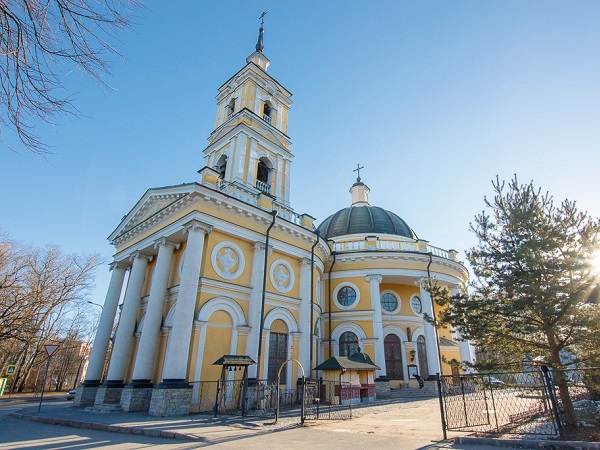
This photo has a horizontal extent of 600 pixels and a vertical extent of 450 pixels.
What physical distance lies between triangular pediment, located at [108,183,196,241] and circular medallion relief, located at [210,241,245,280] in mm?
2705

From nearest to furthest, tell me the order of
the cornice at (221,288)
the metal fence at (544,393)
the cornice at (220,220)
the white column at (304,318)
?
1. the metal fence at (544,393)
2. the cornice at (221,288)
3. the cornice at (220,220)
4. the white column at (304,318)

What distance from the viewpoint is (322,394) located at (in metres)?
15.1

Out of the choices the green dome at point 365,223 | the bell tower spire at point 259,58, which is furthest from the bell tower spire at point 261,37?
the green dome at point 365,223

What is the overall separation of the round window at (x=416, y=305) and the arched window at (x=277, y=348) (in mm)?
10114

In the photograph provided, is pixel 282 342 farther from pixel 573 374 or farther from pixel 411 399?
pixel 573 374

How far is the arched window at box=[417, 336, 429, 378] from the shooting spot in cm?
2058

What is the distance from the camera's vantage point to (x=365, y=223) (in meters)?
26.3

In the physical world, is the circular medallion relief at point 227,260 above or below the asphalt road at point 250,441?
above

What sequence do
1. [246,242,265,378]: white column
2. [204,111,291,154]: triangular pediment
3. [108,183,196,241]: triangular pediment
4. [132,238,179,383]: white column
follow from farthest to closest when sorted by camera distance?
1. [204,111,291,154]: triangular pediment
2. [108,183,196,241]: triangular pediment
3. [246,242,265,378]: white column
4. [132,238,179,383]: white column

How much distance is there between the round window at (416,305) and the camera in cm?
2189

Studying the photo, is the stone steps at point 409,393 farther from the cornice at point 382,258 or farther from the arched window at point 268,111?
the arched window at point 268,111

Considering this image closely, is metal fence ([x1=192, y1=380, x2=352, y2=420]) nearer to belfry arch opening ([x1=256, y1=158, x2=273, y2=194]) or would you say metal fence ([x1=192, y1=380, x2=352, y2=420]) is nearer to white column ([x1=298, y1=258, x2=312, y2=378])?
white column ([x1=298, y1=258, x2=312, y2=378])

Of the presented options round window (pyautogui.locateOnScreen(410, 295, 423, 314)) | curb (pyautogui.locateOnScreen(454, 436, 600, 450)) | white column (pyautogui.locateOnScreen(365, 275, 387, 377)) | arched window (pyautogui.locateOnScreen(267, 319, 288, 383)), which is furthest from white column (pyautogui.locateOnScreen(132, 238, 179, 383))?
round window (pyautogui.locateOnScreen(410, 295, 423, 314))

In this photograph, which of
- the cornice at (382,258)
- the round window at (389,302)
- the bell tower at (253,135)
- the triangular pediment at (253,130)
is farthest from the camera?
the round window at (389,302)
